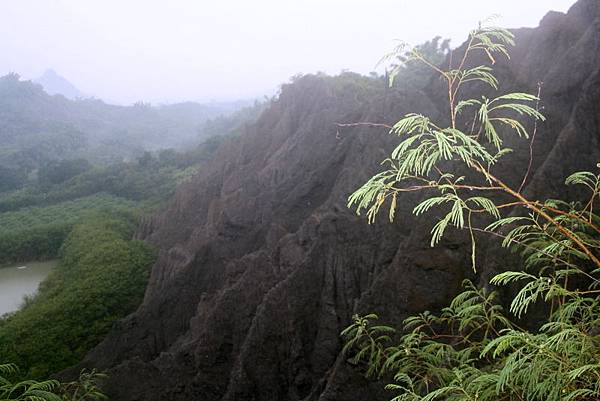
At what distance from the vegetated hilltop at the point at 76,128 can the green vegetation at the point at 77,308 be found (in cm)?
4544

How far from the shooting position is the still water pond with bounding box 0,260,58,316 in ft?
72.1

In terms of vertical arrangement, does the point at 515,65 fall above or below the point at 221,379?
above

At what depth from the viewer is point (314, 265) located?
920 cm

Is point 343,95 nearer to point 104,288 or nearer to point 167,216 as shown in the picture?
point 167,216

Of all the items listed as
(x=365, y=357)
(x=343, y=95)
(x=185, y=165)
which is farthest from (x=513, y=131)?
(x=185, y=165)

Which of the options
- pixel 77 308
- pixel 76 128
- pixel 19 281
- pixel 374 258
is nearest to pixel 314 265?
pixel 374 258

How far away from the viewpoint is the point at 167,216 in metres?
20.8

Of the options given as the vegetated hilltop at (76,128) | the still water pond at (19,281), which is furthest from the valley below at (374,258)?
the vegetated hilltop at (76,128)

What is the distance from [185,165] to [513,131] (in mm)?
42039

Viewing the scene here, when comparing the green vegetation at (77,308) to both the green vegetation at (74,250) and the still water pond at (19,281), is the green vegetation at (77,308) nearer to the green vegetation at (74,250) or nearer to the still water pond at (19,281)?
the green vegetation at (74,250)

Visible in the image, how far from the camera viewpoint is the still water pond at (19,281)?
72.1 ft

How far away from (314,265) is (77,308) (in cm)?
1100

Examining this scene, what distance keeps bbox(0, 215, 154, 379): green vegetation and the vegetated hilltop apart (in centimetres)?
4544

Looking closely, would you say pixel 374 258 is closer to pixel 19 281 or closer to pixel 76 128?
pixel 19 281
